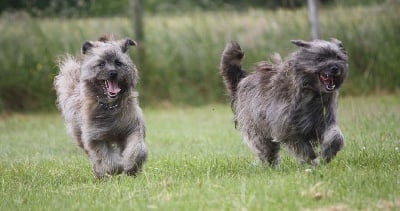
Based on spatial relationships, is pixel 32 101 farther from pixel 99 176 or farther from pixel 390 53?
pixel 99 176

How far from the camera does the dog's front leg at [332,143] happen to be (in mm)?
7980

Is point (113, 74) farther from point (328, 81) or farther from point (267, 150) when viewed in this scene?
point (328, 81)

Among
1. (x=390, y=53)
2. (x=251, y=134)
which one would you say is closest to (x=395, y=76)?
(x=390, y=53)

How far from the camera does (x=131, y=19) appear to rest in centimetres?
2089

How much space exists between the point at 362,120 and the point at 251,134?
467cm

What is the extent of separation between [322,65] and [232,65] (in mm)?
1811

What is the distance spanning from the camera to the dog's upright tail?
9625mm

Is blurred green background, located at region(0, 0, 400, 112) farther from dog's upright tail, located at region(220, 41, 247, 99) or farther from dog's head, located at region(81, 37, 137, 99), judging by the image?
dog's head, located at region(81, 37, 137, 99)

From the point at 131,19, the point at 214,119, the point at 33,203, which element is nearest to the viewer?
the point at 33,203

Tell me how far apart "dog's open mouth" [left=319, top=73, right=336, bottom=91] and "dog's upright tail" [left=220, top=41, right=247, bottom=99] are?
173cm

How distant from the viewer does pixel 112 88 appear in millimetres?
8641

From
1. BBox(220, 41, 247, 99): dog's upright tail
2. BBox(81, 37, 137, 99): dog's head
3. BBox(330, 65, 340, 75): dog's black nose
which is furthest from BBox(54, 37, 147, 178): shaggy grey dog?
BBox(330, 65, 340, 75): dog's black nose

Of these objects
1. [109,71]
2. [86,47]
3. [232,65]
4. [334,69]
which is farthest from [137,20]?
[334,69]

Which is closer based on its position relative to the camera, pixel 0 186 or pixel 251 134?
pixel 0 186
